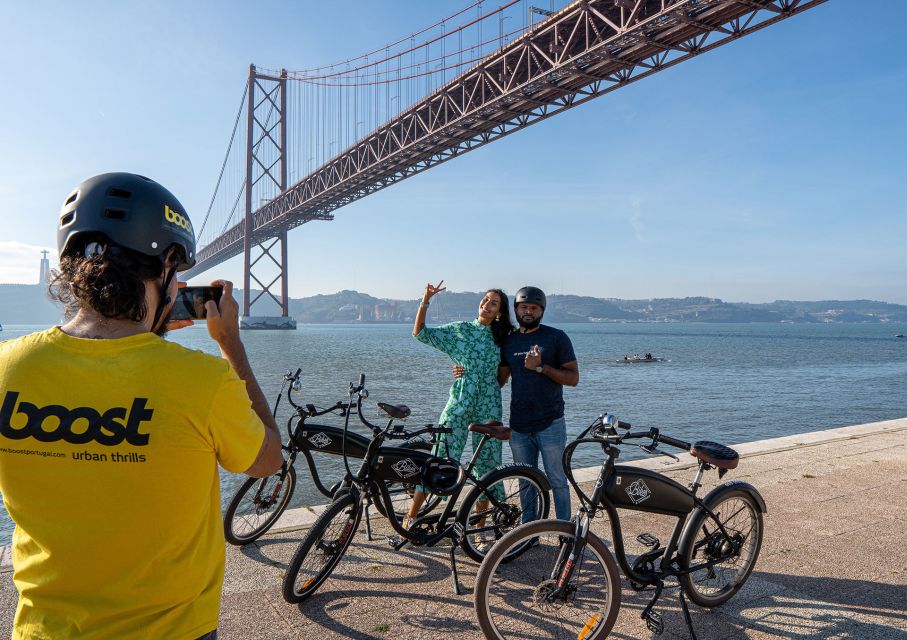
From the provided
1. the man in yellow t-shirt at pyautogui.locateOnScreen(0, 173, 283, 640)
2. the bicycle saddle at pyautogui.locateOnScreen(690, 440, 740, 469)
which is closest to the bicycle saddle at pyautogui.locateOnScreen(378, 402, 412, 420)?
the bicycle saddle at pyautogui.locateOnScreen(690, 440, 740, 469)

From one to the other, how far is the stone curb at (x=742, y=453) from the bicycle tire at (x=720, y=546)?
6.19 feet

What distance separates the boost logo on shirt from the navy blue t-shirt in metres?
3.03

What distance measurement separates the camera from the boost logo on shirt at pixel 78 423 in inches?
41.6

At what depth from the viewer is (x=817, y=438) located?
730 cm

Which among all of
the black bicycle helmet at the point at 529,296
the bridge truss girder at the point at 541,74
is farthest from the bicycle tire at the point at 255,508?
the bridge truss girder at the point at 541,74

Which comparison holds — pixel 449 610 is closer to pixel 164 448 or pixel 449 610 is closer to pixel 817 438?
pixel 164 448

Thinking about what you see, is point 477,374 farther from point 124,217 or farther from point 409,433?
point 124,217

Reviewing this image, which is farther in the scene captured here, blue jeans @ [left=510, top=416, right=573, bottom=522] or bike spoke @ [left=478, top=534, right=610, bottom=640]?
blue jeans @ [left=510, top=416, right=573, bottom=522]

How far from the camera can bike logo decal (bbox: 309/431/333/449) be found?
395 centimetres

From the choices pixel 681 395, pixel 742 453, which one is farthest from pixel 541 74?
pixel 742 453

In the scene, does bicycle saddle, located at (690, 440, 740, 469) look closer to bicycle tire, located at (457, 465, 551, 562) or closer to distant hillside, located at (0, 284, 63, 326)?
bicycle tire, located at (457, 465, 551, 562)

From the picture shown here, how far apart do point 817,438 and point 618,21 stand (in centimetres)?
2141

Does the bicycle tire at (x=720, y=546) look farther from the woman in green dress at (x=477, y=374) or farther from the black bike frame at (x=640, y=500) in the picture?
the woman in green dress at (x=477, y=374)

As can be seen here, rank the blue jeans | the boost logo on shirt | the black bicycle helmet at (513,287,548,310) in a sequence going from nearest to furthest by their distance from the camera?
the boost logo on shirt < the blue jeans < the black bicycle helmet at (513,287,548,310)
